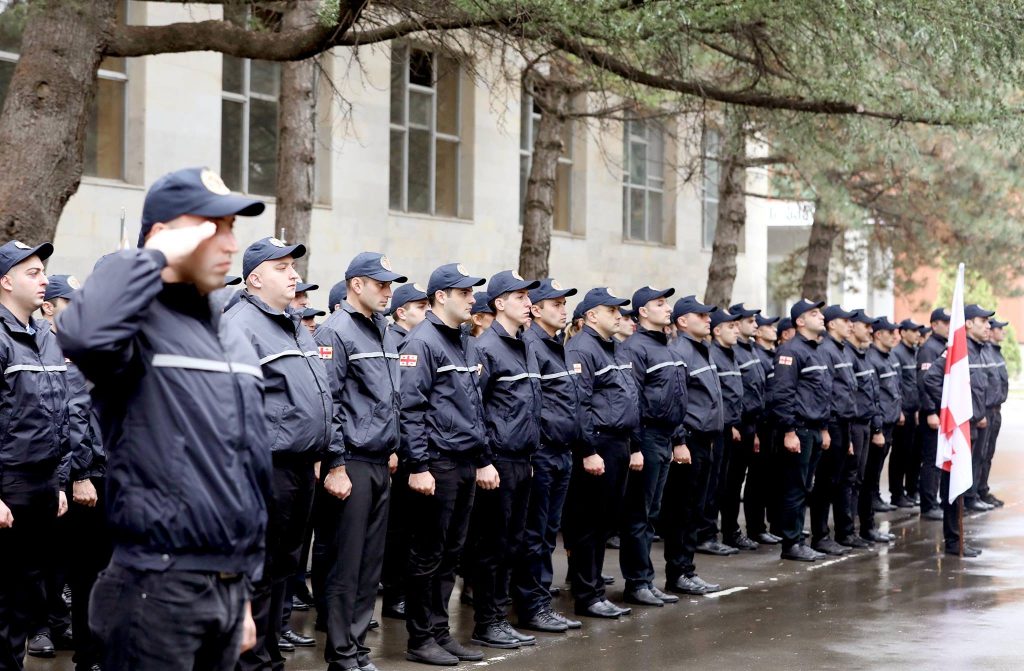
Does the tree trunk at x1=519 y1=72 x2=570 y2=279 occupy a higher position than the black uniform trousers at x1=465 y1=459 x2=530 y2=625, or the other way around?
the tree trunk at x1=519 y1=72 x2=570 y2=279

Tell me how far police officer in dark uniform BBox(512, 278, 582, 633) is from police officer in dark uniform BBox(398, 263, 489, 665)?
0.95 meters

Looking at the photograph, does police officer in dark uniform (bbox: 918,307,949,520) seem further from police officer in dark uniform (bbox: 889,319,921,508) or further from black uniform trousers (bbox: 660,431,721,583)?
black uniform trousers (bbox: 660,431,721,583)

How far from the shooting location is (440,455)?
8.67 m

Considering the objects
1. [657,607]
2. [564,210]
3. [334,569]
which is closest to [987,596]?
[657,607]

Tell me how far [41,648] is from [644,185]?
23.1m

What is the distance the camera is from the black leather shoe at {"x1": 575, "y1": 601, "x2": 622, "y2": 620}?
10203 mm

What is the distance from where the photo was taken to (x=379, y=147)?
2219cm

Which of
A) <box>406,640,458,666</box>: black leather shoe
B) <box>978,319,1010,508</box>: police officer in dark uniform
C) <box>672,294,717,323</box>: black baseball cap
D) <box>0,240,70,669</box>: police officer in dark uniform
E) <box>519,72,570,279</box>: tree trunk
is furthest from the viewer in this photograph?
<box>519,72,570,279</box>: tree trunk

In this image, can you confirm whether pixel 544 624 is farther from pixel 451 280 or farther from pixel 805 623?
pixel 451 280

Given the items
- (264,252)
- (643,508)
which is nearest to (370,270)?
(264,252)

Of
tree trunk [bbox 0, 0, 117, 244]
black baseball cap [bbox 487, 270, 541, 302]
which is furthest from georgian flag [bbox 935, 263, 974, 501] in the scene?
tree trunk [bbox 0, 0, 117, 244]

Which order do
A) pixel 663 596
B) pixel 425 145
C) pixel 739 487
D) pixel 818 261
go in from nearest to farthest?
pixel 663 596
pixel 739 487
pixel 425 145
pixel 818 261

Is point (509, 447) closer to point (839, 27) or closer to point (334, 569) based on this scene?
point (334, 569)

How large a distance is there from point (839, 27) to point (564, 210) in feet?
54.2
